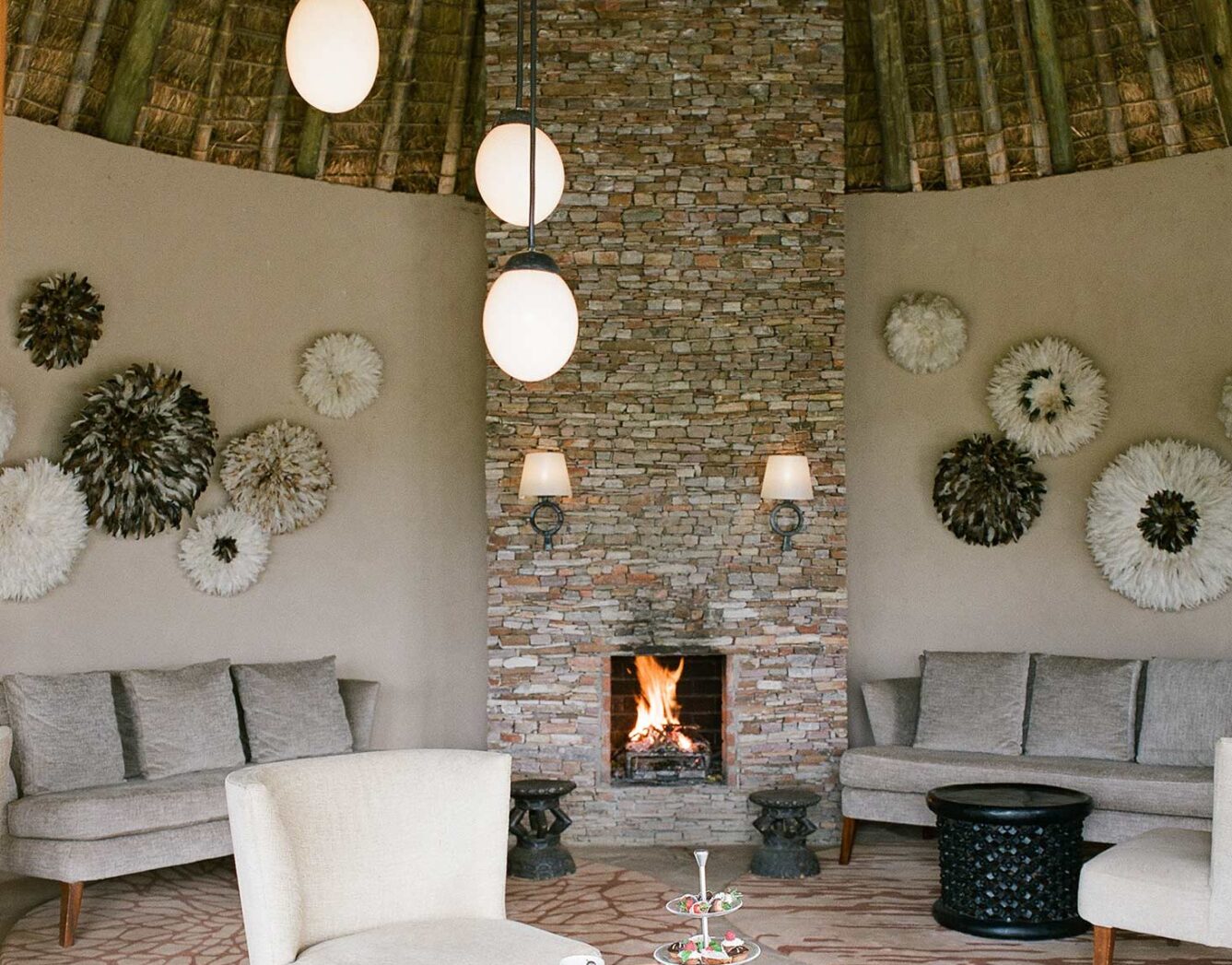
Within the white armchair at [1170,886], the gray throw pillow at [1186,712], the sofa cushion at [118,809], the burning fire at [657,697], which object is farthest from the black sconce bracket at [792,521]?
the sofa cushion at [118,809]

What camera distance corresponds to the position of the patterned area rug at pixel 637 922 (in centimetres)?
443

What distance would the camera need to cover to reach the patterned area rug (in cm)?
443

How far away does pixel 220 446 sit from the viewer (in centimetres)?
616

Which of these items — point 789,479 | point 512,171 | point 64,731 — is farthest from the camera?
point 789,479

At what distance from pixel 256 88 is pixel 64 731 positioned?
3141 millimetres

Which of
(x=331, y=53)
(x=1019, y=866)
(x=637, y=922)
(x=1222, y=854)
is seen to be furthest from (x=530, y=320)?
(x=1019, y=866)

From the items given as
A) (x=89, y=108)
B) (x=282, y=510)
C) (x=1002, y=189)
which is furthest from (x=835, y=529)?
(x=89, y=108)

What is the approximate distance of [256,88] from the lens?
627 centimetres

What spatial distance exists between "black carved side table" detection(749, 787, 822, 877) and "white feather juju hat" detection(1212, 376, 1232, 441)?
2.58m

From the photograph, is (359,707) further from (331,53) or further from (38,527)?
(331,53)

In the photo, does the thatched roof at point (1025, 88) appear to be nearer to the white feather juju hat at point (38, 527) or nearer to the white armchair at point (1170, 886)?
the white armchair at point (1170, 886)

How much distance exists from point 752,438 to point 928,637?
1.43 meters

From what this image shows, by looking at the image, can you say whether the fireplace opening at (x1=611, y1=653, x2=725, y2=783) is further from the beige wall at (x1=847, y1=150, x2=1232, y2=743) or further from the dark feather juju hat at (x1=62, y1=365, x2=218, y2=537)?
the dark feather juju hat at (x1=62, y1=365, x2=218, y2=537)

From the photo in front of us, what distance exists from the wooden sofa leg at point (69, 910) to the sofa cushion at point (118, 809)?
0.56 ft
